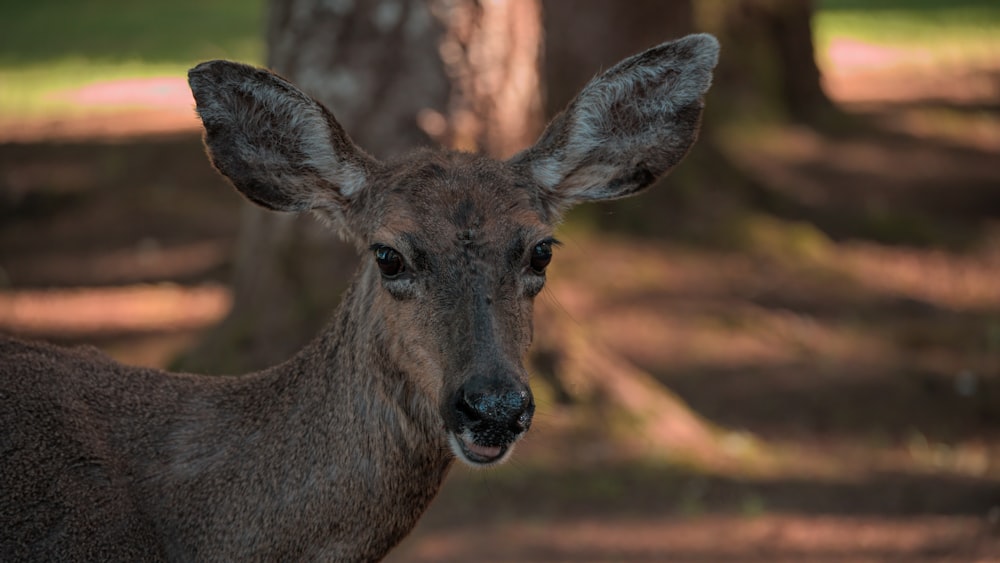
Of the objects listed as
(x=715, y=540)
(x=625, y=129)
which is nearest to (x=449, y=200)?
(x=625, y=129)

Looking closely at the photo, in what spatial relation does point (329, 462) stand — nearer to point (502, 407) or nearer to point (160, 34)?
point (502, 407)

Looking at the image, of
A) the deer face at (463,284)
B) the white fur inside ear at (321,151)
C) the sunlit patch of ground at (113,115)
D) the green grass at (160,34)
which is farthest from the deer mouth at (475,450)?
the green grass at (160,34)

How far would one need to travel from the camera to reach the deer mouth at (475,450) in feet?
14.3

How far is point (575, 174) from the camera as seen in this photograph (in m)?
5.48

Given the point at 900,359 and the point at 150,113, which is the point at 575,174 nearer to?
the point at 900,359

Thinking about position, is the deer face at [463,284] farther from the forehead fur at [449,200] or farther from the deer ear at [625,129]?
the deer ear at [625,129]

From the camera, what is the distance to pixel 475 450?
4.41 metres

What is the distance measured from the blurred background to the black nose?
1431 mm

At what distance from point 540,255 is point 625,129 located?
0.95m

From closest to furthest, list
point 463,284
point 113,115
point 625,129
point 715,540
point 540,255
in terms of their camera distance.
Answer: point 463,284 → point 540,255 → point 625,129 → point 715,540 → point 113,115

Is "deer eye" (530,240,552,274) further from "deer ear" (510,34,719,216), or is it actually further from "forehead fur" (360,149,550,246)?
"deer ear" (510,34,719,216)

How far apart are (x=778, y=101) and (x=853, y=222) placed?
1.60 metres

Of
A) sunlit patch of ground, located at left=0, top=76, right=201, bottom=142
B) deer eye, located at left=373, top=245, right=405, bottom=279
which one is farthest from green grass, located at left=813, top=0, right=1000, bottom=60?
deer eye, located at left=373, top=245, right=405, bottom=279

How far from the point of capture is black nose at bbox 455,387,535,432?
4277 millimetres
